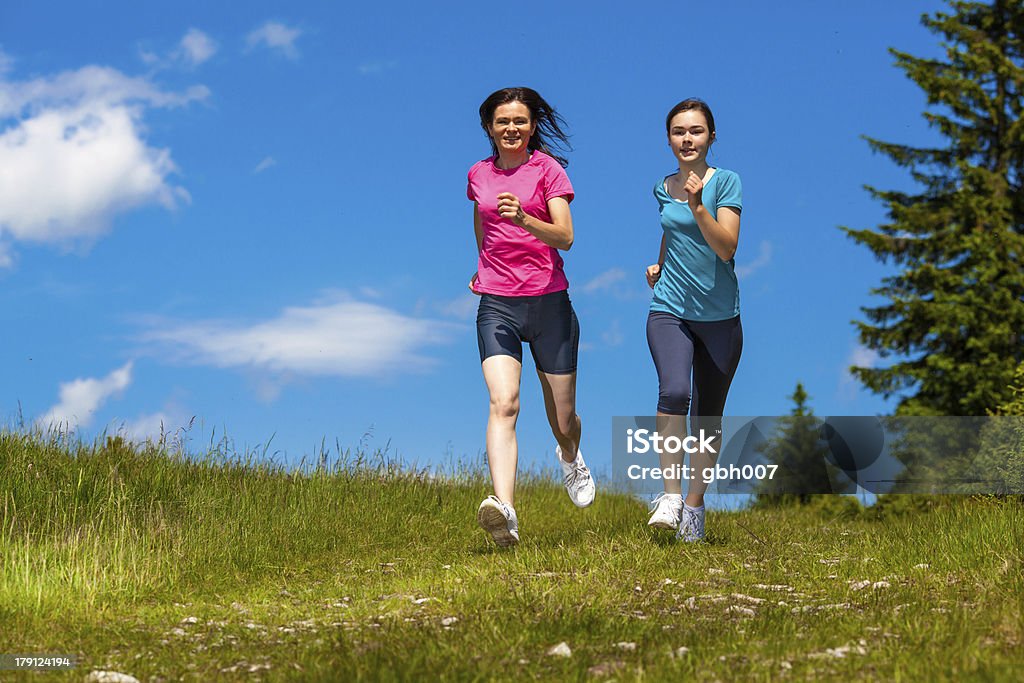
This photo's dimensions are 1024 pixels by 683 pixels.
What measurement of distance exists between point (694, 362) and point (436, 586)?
2.69m

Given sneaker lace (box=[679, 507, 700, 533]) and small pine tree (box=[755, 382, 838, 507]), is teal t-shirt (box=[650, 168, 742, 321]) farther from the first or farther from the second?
small pine tree (box=[755, 382, 838, 507])

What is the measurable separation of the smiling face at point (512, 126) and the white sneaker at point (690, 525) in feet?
9.84

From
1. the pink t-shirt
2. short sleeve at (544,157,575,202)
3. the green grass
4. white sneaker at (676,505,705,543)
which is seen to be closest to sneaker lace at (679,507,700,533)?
white sneaker at (676,505,705,543)

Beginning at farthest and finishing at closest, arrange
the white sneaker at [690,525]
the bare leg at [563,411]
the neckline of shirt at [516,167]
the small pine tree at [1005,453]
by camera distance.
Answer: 1. the small pine tree at [1005,453]
2. the bare leg at [563,411]
3. the white sneaker at [690,525]
4. the neckline of shirt at [516,167]

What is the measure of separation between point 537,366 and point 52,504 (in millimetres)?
4404

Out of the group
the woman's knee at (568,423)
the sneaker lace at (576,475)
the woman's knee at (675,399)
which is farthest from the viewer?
the sneaker lace at (576,475)

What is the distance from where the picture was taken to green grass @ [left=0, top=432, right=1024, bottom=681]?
4082 mm

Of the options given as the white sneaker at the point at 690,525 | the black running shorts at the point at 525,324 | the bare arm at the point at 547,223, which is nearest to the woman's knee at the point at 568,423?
the black running shorts at the point at 525,324

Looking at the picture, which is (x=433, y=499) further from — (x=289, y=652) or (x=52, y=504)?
(x=289, y=652)

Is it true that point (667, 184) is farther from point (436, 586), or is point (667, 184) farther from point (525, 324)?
point (436, 586)

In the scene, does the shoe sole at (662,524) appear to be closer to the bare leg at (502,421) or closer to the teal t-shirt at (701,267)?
the bare leg at (502,421)

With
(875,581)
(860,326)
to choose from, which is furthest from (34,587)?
(860,326)

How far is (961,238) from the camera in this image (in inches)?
750
